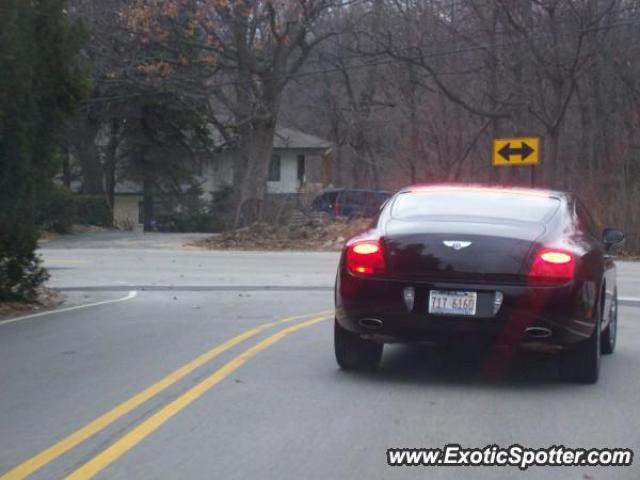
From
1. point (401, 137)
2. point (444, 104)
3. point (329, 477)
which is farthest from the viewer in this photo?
point (401, 137)

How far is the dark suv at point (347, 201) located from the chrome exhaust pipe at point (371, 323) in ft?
102

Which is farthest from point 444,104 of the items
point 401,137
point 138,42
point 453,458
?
point 453,458

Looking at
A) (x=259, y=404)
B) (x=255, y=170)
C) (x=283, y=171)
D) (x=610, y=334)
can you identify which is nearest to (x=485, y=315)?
(x=259, y=404)

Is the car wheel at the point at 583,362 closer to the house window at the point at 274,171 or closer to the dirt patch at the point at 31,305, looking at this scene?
the dirt patch at the point at 31,305

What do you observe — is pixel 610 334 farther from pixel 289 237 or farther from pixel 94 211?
pixel 94 211

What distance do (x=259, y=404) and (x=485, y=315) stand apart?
5.84 feet

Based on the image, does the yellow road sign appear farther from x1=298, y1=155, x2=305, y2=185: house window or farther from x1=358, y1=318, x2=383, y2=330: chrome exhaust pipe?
x1=298, y1=155, x2=305, y2=185: house window

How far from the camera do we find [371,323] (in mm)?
8328

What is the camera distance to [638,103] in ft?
114

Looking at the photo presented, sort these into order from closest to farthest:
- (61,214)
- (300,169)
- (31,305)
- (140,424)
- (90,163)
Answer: (140,424), (31,305), (61,214), (90,163), (300,169)

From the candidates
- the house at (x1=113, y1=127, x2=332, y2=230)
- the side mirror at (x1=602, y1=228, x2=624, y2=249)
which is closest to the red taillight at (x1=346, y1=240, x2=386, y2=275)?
the side mirror at (x1=602, y1=228, x2=624, y2=249)

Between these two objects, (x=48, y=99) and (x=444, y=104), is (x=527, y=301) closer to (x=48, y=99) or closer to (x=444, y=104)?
(x=48, y=99)

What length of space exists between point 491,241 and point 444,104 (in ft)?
109

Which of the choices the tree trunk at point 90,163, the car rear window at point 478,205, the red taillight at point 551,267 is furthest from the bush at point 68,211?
the red taillight at point 551,267
